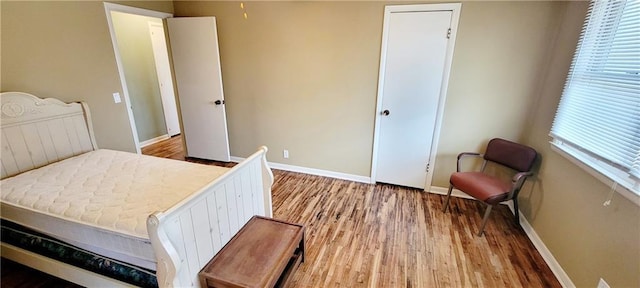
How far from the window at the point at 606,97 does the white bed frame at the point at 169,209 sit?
7.29ft

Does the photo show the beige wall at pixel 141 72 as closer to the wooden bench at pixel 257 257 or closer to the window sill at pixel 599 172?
the wooden bench at pixel 257 257

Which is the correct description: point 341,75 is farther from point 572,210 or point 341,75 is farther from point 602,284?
point 602,284

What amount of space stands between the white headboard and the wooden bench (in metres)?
1.87

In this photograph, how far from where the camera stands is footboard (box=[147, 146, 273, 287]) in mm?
1164

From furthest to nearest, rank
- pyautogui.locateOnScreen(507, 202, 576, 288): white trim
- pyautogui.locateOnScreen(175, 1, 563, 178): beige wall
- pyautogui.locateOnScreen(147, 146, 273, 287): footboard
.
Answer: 1. pyautogui.locateOnScreen(175, 1, 563, 178): beige wall
2. pyautogui.locateOnScreen(507, 202, 576, 288): white trim
3. pyautogui.locateOnScreen(147, 146, 273, 287): footboard

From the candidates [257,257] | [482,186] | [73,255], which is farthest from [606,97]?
[73,255]

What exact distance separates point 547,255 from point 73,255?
3279mm

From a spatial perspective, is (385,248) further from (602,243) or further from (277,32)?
(277,32)

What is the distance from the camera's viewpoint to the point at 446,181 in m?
2.96

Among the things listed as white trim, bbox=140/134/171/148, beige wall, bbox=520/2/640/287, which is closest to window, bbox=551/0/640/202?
beige wall, bbox=520/2/640/287

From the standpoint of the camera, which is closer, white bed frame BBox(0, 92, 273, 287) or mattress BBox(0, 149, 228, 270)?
white bed frame BBox(0, 92, 273, 287)

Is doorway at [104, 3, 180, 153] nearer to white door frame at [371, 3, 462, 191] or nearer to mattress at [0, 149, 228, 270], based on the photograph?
mattress at [0, 149, 228, 270]

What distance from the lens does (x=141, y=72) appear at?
4.36 meters

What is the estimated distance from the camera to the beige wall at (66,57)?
1.99m
